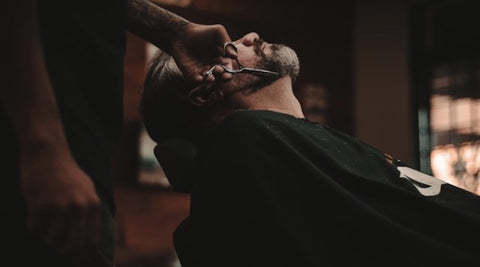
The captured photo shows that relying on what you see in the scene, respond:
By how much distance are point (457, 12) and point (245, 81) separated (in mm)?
3857

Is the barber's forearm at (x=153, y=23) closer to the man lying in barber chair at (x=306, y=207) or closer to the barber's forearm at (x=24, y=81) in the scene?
the man lying in barber chair at (x=306, y=207)

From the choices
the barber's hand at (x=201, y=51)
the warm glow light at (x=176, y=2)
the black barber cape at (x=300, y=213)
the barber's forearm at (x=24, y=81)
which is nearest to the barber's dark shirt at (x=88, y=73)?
the barber's forearm at (x=24, y=81)

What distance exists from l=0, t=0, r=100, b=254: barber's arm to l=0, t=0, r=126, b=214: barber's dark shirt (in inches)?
2.8

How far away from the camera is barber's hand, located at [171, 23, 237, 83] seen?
53.9 inches

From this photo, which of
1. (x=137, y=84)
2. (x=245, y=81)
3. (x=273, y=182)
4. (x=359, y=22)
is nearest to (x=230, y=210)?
(x=273, y=182)

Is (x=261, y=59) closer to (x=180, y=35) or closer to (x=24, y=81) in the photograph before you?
(x=180, y=35)

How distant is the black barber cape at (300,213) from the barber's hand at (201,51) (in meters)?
0.24

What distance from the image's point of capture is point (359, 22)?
15.6 ft

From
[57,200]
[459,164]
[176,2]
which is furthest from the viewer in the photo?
[459,164]

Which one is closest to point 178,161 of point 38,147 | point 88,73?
point 88,73

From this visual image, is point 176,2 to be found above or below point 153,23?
below

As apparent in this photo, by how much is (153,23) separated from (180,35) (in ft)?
0.26

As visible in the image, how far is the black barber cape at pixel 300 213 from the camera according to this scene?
114cm

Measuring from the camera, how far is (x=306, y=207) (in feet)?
3.90
